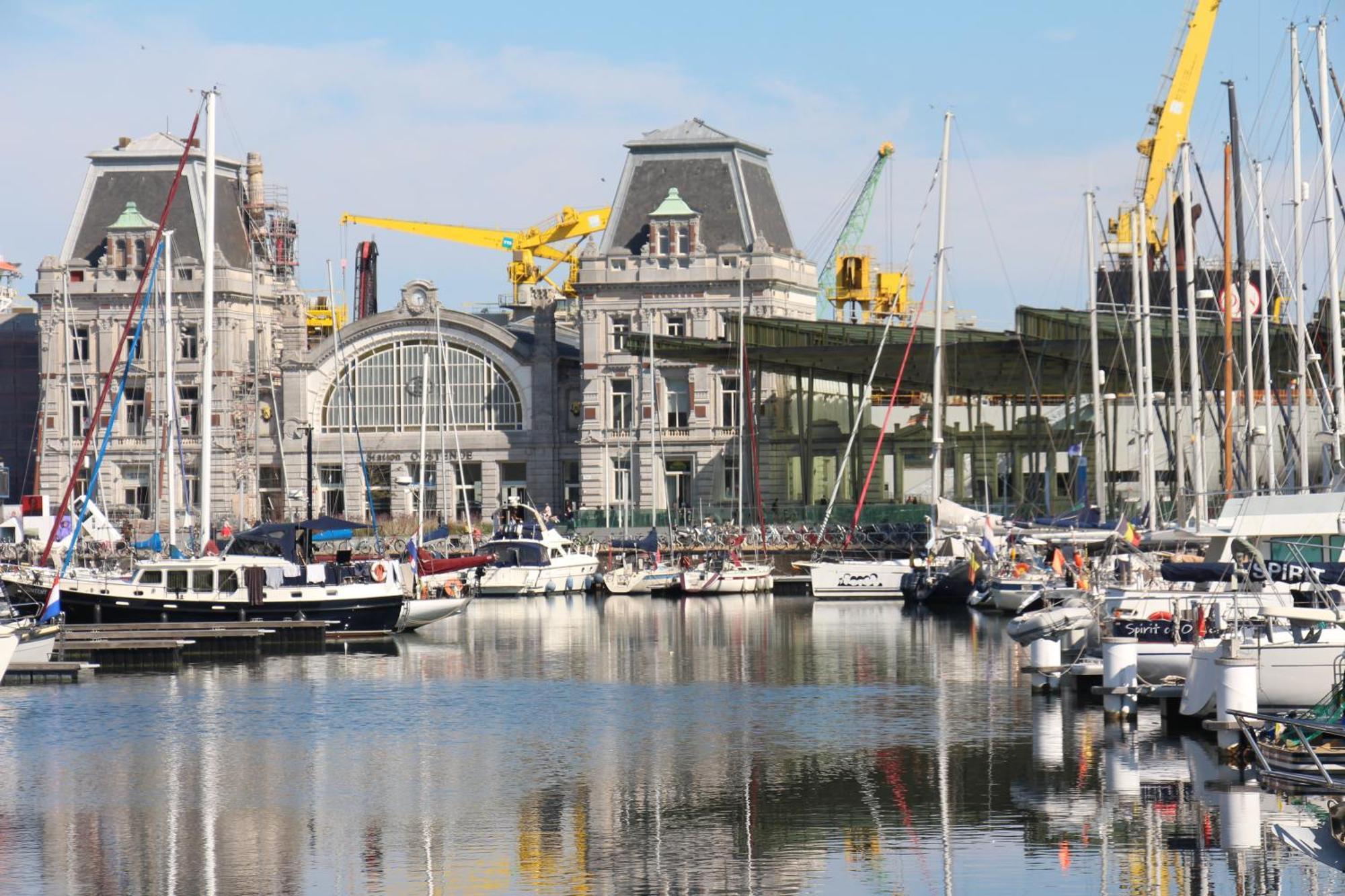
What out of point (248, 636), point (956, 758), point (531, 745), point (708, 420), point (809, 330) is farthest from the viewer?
point (708, 420)

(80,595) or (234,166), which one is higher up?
(234,166)

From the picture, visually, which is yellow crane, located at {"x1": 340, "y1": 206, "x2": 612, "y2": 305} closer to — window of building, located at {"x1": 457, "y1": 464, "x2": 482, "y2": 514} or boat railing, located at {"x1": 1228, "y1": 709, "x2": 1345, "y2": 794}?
window of building, located at {"x1": 457, "y1": 464, "x2": 482, "y2": 514}

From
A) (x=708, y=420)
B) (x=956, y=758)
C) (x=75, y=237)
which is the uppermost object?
(x=75, y=237)

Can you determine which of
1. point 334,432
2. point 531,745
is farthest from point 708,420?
point 531,745

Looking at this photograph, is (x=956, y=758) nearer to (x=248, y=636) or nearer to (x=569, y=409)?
(x=248, y=636)

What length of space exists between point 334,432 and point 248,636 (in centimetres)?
7082

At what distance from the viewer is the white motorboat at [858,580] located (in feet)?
311

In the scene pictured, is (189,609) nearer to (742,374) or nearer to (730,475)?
(742,374)

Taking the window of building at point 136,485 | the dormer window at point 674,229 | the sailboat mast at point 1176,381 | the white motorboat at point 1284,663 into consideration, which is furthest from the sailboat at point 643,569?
the white motorboat at point 1284,663

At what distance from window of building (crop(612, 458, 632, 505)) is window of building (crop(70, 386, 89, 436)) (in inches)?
1250

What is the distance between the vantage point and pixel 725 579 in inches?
3910

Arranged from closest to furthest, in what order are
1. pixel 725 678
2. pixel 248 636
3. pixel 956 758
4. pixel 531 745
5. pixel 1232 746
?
pixel 1232 746 < pixel 956 758 < pixel 531 745 < pixel 725 678 < pixel 248 636

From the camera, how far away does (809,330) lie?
11388 centimetres

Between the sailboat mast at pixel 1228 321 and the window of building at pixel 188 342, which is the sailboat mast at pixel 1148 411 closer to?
the sailboat mast at pixel 1228 321
